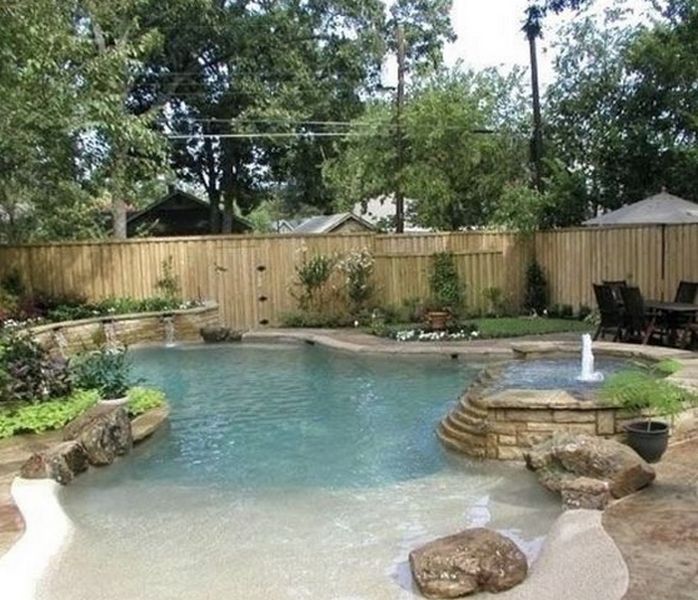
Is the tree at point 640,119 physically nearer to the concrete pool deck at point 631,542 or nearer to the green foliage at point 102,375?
the concrete pool deck at point 631,542

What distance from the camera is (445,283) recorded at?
1473 centimetres

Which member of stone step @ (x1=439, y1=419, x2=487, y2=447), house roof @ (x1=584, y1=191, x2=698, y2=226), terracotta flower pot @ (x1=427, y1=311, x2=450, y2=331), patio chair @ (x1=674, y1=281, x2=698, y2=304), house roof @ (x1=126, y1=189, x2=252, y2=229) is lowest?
stone step @ (x1=439, y1=419, x2=487, y2=447)

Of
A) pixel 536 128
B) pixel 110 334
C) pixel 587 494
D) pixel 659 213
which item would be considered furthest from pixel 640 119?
pixel 587 494

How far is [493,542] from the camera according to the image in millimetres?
3682

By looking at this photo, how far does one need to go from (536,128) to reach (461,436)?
1246 cm

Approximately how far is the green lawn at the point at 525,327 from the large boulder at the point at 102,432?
6996mm

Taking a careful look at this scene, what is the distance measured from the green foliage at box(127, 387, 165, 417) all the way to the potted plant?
4.38 metres

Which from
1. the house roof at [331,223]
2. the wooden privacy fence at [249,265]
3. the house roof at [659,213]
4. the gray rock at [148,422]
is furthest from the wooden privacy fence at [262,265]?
the house roof at [331,223]

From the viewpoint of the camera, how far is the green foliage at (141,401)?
734 centimetres

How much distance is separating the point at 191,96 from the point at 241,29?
10.9ft

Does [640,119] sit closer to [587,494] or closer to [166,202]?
[587,494]

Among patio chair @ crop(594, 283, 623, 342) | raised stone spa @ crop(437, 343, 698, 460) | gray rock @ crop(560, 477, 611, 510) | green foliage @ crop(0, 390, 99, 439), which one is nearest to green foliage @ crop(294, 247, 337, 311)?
patio chair @ crop(594, 283, 623, 342)

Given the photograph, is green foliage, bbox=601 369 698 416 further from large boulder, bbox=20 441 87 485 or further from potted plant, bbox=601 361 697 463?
large boulder, bbox=20 441 87 485

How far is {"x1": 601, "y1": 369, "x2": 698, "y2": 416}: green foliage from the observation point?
18.5ft
